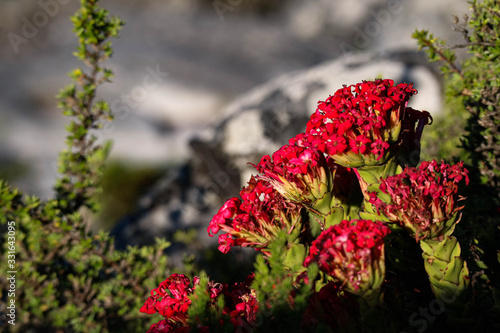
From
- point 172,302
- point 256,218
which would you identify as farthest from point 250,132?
point 172,302

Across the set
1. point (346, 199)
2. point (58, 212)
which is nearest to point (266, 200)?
point (346, 199)

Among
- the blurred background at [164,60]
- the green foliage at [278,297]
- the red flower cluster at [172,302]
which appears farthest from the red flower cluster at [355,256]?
the blurred background at [164,60]

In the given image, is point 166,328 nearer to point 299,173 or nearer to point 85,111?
point 299,173

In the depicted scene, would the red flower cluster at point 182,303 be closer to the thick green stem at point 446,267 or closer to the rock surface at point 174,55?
the thick green stem at point 446,267

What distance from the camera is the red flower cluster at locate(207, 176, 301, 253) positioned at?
5.01 ft

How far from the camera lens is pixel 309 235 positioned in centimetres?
171

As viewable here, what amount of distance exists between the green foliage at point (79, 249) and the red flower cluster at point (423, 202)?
1.84 metres

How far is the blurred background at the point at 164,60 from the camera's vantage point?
35.8 feet

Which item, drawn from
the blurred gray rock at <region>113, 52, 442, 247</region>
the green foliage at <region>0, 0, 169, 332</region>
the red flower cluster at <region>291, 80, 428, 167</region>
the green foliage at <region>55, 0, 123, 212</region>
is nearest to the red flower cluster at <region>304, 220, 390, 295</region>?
the red flower cluster at <region>291, 80, 428, 167</region>

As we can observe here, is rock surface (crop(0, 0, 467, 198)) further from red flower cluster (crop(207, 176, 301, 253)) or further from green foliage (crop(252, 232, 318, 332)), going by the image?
green foliage (crop(252, 232, 318, 332))

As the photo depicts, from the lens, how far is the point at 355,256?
122cm

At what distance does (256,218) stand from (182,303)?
41 cm

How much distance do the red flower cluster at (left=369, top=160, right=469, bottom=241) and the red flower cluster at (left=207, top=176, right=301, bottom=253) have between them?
1.15 feet

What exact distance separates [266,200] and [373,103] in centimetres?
54
